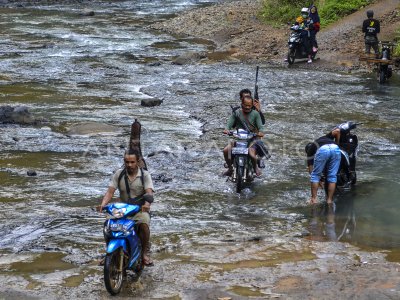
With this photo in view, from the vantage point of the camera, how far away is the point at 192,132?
1625 cm

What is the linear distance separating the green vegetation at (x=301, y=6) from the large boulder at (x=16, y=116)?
15478mm

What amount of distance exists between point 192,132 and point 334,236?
6598 millimetres

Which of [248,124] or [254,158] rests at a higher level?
[248,124]

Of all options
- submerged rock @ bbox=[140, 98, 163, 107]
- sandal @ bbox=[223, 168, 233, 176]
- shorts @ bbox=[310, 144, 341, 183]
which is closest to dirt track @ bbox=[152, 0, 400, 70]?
submerged rock @ bbox=[140, 98, 163, 107]

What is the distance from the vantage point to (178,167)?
13.6 m

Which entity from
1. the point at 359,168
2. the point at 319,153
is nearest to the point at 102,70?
the point at 359,168

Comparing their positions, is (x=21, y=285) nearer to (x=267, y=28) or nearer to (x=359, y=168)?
(x=359, y=168)

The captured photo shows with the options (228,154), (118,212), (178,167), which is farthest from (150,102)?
(118,212)

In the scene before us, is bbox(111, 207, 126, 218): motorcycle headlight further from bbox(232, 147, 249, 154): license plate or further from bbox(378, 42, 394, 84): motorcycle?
bbox(378, 42, 394, 84): motorcycle

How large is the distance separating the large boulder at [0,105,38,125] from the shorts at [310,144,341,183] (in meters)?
7.75

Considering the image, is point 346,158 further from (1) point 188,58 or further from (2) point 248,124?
(1) point 188,58

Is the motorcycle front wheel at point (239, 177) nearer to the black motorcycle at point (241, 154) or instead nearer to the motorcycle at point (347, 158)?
the black motorcycle at point (241, 154)

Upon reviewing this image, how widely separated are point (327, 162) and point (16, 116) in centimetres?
812

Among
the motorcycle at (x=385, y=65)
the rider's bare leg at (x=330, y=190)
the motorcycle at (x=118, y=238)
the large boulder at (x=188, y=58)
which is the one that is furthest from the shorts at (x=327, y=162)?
the large boulder at (x=188, y=58)
